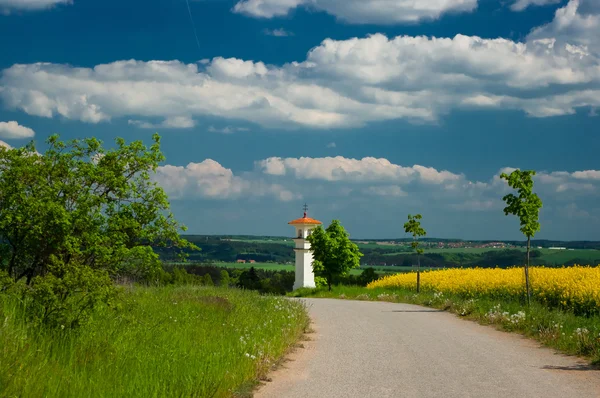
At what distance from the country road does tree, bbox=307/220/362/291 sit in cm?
3378

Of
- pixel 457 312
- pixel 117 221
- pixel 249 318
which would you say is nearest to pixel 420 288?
pixel 457 312

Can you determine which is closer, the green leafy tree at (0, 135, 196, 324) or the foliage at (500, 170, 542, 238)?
the green leafy tree at (0, 135, 196, 324)

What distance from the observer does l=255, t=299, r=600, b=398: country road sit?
9.24m

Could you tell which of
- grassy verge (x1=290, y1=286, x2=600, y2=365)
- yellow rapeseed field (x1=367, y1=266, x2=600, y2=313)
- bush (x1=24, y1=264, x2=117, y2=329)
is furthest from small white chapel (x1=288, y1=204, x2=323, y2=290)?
bush (x1=24, y1=264, x2=117, y2=329)

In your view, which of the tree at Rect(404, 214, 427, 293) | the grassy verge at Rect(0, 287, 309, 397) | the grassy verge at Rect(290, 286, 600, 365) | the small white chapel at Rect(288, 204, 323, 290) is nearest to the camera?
the grassy verge at Rect(0, 287, 309, 397)

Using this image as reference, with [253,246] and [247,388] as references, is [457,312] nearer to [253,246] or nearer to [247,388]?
[247,388]

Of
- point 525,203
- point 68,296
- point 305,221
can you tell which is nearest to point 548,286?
point 525,203

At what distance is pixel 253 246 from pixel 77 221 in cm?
12310

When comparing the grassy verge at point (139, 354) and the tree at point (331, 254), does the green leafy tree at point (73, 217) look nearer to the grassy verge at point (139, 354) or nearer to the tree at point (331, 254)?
the grassy verge at point (139, 354)

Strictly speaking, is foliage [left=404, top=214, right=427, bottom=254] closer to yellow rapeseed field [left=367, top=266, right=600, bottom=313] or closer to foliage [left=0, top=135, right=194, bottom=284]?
yellow rapeseed field [left=367, top=266, right=600, bottom=313]

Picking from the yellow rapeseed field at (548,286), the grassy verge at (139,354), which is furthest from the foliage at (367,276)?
the grassy verge at (139,354)

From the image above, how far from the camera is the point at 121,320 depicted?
39.3 ft

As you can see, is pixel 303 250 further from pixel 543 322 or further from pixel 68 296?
pixel 68 296

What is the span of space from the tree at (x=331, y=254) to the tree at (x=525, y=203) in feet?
92.0
